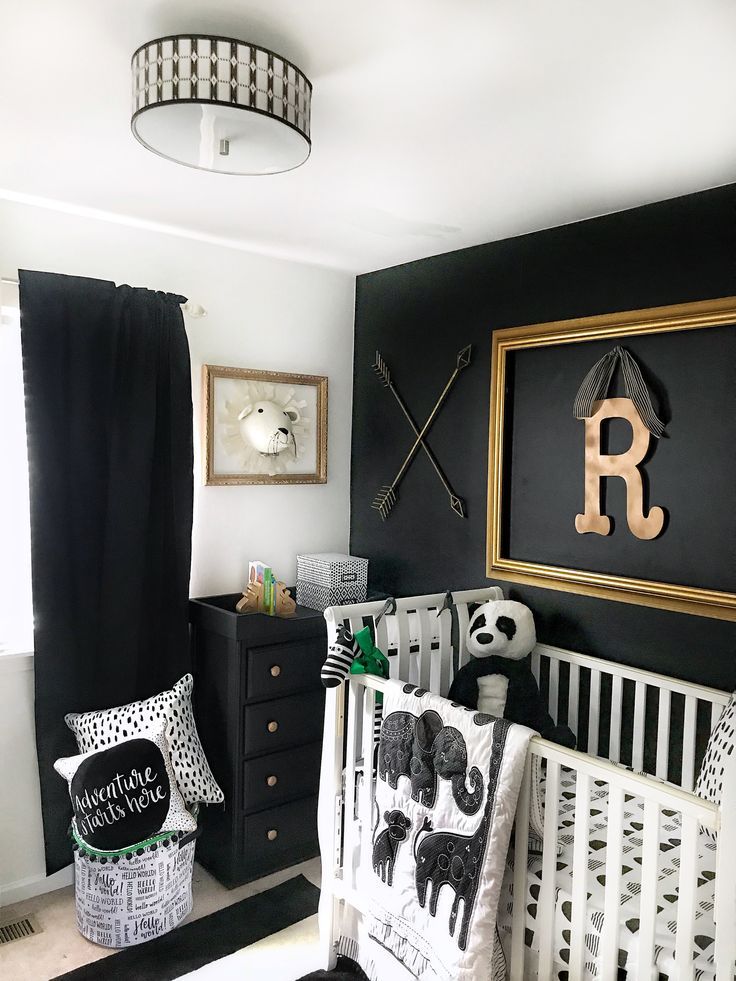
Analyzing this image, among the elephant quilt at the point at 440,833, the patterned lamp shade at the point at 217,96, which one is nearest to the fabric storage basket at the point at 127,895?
the elephant quilt at the point at 440,833

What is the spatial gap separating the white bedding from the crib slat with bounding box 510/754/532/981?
0.09ft

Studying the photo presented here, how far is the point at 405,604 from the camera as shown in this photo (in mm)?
2662

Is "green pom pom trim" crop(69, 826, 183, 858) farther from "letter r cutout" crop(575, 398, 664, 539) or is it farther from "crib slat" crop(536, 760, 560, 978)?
"letter r cutout" crop(575, 398, 664, 539)

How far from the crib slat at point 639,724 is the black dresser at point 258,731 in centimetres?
117

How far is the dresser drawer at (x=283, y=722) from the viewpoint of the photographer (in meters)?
2.84

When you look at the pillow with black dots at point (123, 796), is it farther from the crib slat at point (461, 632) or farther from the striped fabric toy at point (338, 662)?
the crib slat at point (461, 632)

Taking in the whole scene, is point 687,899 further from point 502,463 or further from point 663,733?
point 502,463

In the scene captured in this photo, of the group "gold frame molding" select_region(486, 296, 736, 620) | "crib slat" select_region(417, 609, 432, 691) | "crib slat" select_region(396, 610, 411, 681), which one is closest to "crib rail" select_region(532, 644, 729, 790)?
"gold frame molding" select_region(486, 296, 736, 620)

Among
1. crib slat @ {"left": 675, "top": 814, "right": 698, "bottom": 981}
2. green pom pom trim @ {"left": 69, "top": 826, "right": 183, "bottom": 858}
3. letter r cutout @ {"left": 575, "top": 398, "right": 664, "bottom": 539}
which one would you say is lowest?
green pom pom trim @ {"left": 69, "top": 826, "right": 183, "bottom": 858}

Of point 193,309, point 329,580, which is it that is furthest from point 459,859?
point 193,309

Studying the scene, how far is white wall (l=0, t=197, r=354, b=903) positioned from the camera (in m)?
2.67

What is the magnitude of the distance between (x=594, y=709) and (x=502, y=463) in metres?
0.94

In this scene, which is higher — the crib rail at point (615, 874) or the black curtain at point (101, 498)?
the black curtain at point (101, 498)

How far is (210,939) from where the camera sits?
2.48m
